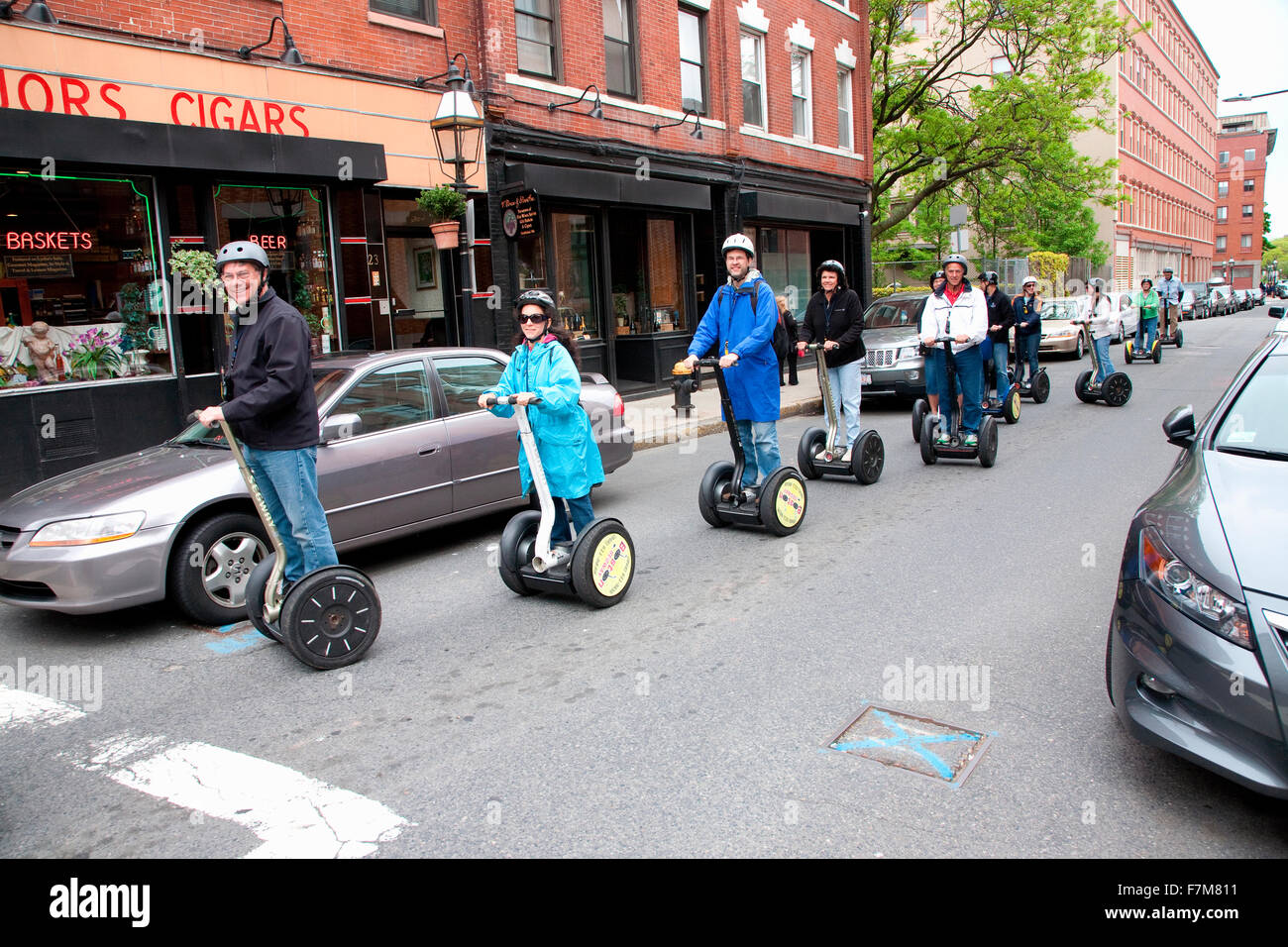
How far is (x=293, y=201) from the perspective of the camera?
11.8m

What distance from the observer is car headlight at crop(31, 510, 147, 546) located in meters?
5.33

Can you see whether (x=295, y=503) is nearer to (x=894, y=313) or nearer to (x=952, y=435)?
(x=952, y=435)

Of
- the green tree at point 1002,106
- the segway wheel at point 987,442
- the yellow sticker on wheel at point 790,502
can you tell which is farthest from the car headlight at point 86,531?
the green tree at point 1002,106

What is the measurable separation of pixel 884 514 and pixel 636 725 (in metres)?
4.35

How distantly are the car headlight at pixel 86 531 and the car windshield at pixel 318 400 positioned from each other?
40.7 inches

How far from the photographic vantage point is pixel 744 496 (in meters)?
7.48

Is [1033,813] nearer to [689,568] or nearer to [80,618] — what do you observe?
[689,568]

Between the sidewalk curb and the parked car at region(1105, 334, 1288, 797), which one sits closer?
the parked car at region(1105, 334, 1288, 797)

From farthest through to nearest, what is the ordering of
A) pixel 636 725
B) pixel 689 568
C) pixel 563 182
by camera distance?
pixel 563 182 < pixel 689 568 < pixel 636 725

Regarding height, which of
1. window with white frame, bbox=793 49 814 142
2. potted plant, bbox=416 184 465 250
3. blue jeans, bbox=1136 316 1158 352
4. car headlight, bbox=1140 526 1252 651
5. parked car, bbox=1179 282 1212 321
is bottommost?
car headlight, bbox=1140 526 1252 651

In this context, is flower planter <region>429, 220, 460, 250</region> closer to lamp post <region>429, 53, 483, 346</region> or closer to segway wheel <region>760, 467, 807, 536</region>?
lamp post <region>429, 53, 483, 346</region>

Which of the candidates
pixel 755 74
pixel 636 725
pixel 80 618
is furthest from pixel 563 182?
pixel 636 725

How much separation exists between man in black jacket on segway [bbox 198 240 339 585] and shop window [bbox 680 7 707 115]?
47.2 feet

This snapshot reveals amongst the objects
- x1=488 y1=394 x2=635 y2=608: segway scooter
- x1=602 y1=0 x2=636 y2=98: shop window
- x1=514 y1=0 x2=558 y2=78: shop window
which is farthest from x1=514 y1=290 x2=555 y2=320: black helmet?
x1=602 y1=0 x2=636 y2=98: shop window
